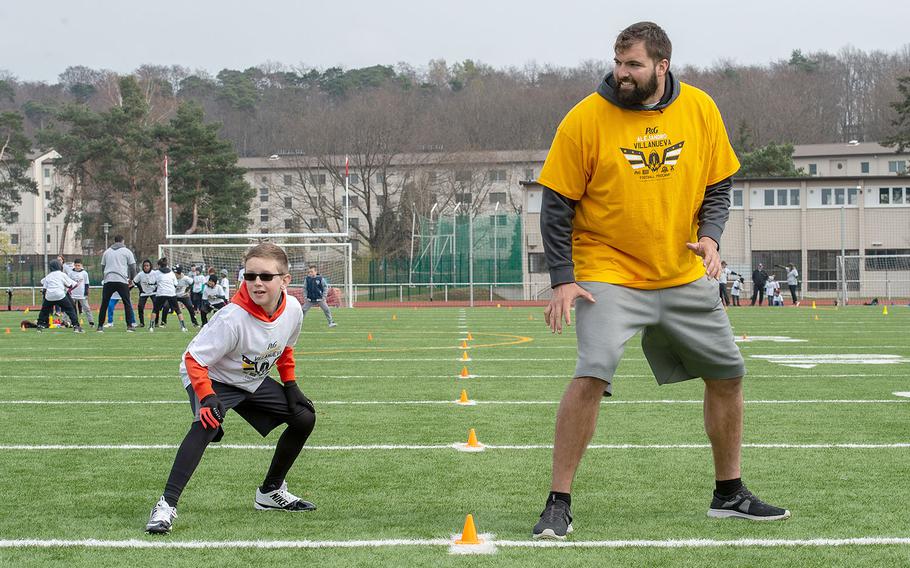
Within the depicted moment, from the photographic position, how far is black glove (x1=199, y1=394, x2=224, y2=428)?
4.84m

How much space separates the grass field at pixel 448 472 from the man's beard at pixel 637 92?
70.4 inches

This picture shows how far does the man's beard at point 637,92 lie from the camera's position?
4.53 meters

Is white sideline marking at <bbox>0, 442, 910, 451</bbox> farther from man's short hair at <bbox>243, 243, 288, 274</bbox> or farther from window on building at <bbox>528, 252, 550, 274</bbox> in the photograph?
window on building at <bbox>528, 252, 550, 274</bbox>

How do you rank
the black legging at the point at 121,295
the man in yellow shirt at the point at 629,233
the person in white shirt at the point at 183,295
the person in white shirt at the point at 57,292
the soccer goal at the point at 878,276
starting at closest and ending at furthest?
the man in yellow shirt at the point at 629,233 < the black legging at the point at 121,295 < the person in white shirt at the point at 57,292 < the person in white shirt at the point at 183,295 < the soccer goal at the point at 878,276

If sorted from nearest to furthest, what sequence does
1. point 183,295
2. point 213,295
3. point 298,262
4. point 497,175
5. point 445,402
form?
point 445,402 → point 183,295 → point 213,295 → point 298,262 → point 497,175

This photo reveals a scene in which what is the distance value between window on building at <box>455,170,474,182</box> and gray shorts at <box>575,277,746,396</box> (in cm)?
7265

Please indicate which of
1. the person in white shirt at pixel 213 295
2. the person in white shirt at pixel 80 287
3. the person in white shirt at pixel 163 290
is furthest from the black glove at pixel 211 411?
the person in white shirt at pixel 213 295

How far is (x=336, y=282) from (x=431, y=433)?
32421 millimetres

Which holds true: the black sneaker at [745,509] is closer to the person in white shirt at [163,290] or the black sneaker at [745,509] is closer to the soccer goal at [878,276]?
the person in white shirt at [163,290]

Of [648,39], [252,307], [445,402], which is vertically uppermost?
[648,39]

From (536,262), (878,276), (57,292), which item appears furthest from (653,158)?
Result: (878,276)

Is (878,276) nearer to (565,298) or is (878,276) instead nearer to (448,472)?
(448,472)

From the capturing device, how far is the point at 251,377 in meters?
5.14

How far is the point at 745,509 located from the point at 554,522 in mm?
947
